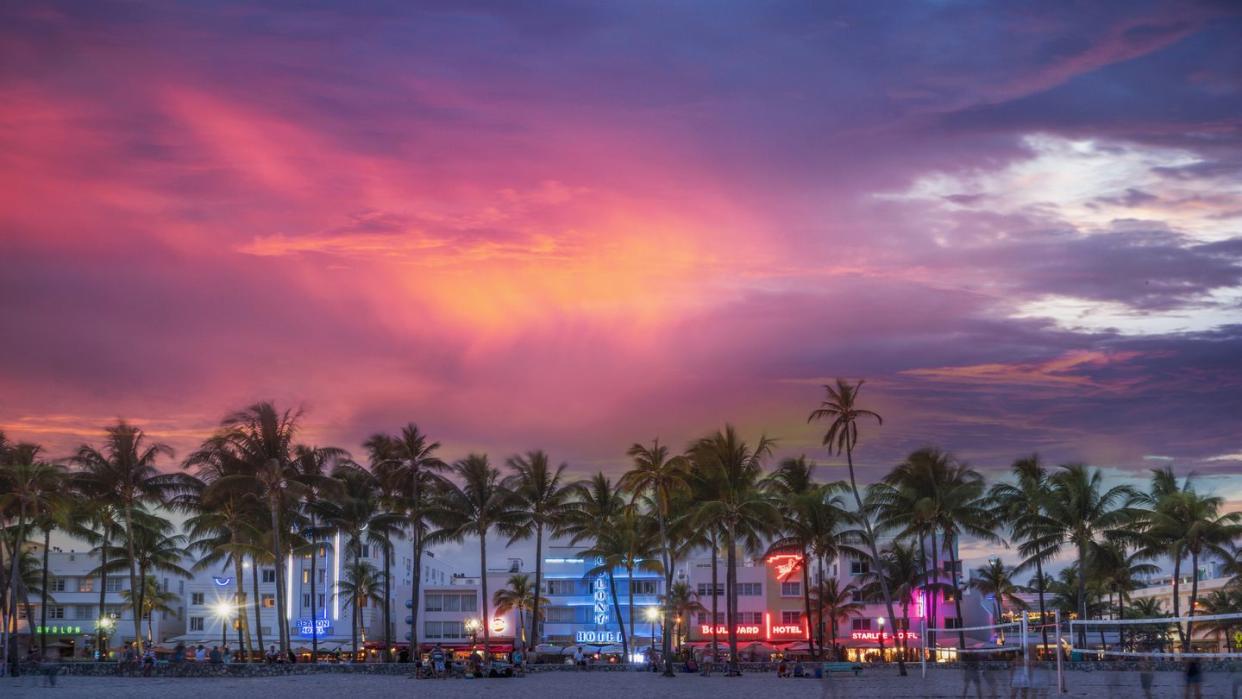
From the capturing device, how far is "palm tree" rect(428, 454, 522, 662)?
284 ft

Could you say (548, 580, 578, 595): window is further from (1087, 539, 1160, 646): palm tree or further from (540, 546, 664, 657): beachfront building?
(1087, 539, 1160, 646): palm tree

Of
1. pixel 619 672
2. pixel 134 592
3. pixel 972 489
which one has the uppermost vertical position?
pixel 972 489

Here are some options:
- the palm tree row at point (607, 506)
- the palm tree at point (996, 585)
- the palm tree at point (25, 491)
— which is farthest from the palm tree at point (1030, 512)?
the palm tree at point (25, 491)

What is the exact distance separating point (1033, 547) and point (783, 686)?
3564 centimetres

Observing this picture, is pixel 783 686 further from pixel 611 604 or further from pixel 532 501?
pixel 611 604

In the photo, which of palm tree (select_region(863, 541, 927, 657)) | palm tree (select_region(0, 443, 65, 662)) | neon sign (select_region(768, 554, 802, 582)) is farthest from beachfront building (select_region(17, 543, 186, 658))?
palm tree (select_region(863, 541, 927, 657))

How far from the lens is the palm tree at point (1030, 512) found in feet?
275

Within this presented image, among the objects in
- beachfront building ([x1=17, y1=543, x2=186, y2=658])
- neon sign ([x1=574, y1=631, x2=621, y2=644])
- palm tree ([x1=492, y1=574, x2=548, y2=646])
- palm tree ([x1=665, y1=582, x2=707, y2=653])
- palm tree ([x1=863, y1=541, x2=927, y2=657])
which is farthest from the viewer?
neon sign ([x1=574, y1=631, x2=621, y2=644])

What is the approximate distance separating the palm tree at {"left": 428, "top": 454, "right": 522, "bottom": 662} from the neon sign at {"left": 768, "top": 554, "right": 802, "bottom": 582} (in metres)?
31.6

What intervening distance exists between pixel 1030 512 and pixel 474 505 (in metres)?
38.9

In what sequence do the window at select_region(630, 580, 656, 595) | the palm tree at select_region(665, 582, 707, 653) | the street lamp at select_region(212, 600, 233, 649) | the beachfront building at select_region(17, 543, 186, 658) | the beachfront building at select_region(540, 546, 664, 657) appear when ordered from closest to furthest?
1. the palm tree at select_region(665, 582, 707, 653)
2. the street lamp at select_region(212, 600, 233, 649)
3. the beachfront building at select_region(17, 543, 186, 658)
4. the beachfront building at select_region(540, 546, 664, 657)
5. the window at select_region(630, 580, 656, 595)

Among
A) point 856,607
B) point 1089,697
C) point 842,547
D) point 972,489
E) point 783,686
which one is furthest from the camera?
point 856,607

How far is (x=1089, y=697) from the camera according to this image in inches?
1658

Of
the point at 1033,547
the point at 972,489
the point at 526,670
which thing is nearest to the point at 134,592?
the point at 526,670
